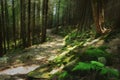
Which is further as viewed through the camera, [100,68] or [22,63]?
[22,63]

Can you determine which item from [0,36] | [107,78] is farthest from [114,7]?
[0,36]

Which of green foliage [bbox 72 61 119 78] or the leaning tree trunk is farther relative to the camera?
the leaning tree trunk

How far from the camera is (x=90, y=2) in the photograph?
12.0m

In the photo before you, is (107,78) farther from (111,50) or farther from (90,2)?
(90,2)

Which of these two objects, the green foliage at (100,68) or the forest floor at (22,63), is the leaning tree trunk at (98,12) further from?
the green foliage at (100,68)

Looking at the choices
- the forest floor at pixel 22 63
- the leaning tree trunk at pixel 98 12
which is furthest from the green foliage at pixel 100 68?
the leaning tree trunk at pixel 98 12

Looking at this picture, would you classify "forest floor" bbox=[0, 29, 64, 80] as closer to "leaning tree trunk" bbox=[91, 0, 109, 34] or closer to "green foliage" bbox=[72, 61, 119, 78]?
"leaning tree trunk" bbox=[91, 0, 109, 34]

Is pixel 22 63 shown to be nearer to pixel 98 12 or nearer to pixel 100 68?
pixel 98 12

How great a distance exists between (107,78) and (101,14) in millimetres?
7386

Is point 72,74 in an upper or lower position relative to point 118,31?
lower

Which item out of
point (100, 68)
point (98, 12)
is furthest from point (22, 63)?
point (100, 68)

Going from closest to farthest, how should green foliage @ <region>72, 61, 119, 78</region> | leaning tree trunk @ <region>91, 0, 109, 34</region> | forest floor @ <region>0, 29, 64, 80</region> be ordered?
1. green foliage @ <region>72, 61, 119, 78</region>
2. forest floor @ <region>0, 29, 64, 80</region>
3. leaning tree trunk @ <region>91, 0, 109, 34</region>

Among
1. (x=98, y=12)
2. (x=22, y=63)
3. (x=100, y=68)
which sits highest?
(x=98, y=12)

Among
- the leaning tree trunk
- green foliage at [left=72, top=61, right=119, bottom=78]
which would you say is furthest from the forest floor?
green foliage at [left=72, top=61, right=119, bottom=78]
